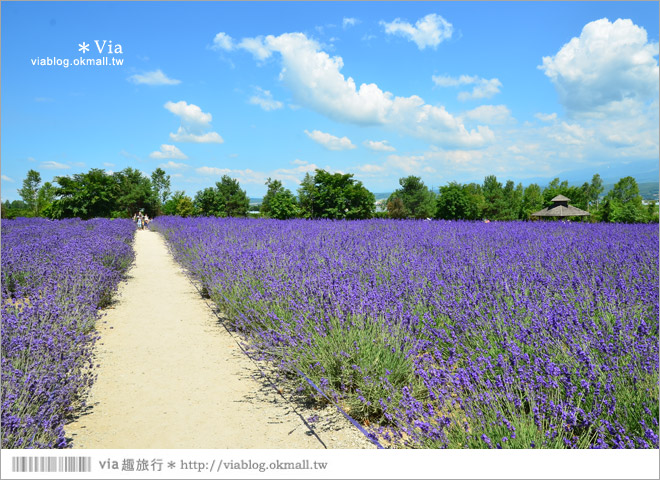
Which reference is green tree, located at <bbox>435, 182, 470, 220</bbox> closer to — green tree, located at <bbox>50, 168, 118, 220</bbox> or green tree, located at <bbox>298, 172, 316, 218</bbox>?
green tree, located at <bbox>298, 172, 316, 218</bbox>

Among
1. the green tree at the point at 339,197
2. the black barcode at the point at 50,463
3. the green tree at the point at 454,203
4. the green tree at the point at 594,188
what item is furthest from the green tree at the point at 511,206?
the black barcode at the point at 50,463

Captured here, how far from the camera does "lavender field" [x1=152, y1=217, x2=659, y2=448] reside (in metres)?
2.02

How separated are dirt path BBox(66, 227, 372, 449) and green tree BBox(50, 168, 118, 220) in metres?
33.5

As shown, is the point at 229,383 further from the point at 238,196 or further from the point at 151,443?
the point at 238,196

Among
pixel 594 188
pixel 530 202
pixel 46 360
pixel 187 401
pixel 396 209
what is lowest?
pixel 187 401

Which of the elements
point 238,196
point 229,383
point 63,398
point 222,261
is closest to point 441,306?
point 229,383

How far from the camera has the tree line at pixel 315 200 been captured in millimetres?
33844

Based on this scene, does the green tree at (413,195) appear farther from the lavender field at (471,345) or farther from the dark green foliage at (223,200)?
the lavender field at (471,345)

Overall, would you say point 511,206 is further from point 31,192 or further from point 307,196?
point 31,192

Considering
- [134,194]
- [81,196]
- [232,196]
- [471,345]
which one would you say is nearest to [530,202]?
[232,196]

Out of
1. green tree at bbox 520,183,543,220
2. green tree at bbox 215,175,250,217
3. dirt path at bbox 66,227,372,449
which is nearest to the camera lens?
dirt path at bbox 66,227,372,449

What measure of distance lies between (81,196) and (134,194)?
34.8 ft

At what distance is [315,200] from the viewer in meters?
35.6

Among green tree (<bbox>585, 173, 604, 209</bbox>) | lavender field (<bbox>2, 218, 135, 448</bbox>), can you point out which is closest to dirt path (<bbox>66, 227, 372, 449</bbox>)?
lavender field (<bbox>2, 218, 135, 448</bbox>)
